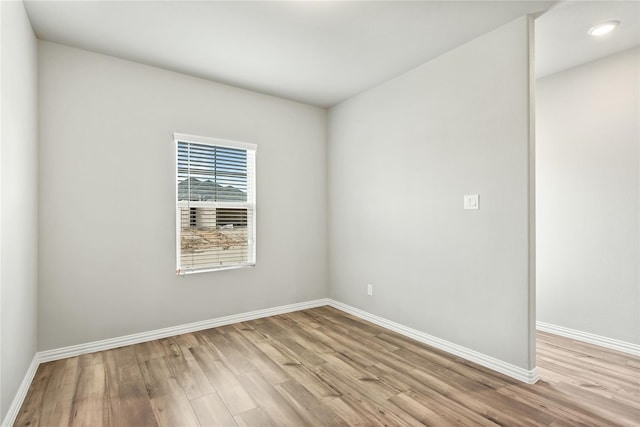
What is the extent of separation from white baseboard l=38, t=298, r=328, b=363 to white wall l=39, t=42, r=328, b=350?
0.06 metres

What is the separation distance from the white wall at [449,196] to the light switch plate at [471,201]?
0.04 metres

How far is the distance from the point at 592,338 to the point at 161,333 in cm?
405

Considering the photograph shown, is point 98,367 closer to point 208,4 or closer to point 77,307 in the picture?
point 77,307

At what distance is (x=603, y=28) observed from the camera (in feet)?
8.29

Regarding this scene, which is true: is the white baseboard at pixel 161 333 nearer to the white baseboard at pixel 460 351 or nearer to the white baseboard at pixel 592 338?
the white baseboard at pixel 460 351

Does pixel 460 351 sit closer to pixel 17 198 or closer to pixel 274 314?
pixel 274 314

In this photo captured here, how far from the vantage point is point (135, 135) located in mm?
3102

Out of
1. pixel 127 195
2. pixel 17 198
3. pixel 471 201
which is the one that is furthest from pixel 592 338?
pixel 17 198

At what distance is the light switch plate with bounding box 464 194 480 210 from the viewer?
2.71 meters

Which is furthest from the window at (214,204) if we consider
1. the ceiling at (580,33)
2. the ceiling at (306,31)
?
the ceiling at (580,33)

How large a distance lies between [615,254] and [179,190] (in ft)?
13.5

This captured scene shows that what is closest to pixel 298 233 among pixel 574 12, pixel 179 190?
pixel 179 190

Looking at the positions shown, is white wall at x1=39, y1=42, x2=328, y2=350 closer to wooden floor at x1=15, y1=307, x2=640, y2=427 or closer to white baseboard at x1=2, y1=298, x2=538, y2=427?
white baseboard at x1=2, y1=298, x2=538, y2=427

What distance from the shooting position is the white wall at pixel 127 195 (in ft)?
9.06
